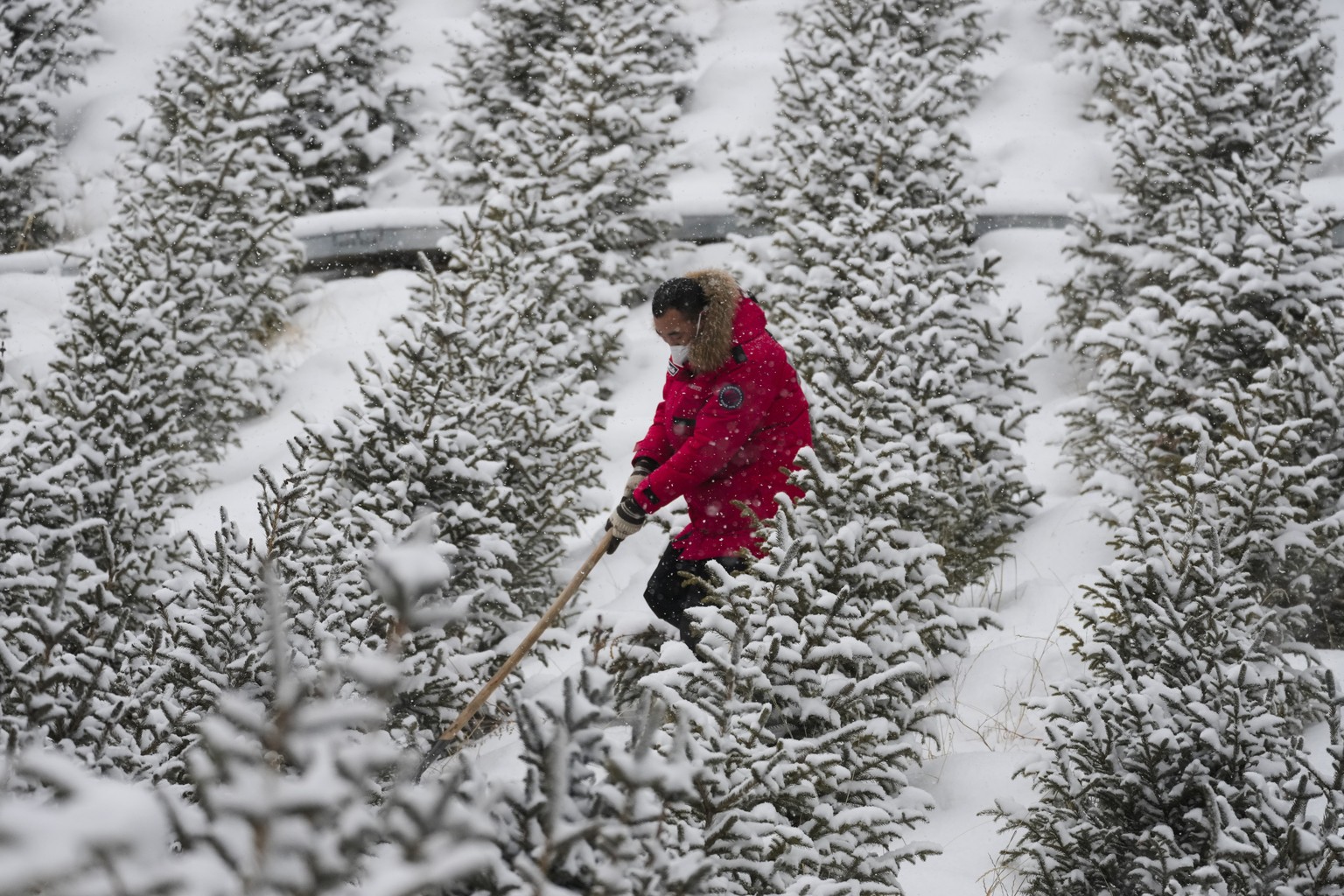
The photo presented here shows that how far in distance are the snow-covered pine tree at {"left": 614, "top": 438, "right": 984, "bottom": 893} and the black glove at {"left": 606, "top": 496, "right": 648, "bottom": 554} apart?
32.1 inches

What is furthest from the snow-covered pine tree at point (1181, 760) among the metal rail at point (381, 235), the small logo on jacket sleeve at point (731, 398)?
the metal rail at point (381, 235)

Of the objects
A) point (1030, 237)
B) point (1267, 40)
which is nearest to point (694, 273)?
point (1267, 40)

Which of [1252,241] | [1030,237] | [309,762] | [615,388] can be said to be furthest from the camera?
[1030,237]

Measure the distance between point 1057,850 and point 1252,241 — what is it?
394cm

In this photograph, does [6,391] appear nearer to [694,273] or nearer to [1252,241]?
[694,273]

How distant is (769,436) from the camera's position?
3947mm

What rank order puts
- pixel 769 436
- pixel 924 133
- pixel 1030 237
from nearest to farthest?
1. pixel 769 436
2. pixel 924 133
3. pixel 1030 237

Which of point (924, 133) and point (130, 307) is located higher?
point (924, 133)

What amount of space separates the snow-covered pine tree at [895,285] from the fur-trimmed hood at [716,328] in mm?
510

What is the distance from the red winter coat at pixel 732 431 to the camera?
3832 millimetres

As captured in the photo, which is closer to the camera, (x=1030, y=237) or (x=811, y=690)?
(x=811, y=690)

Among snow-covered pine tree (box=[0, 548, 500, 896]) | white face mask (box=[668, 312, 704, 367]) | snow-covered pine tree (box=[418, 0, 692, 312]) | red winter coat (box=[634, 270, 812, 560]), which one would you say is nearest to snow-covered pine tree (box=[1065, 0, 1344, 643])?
red winter coat (box=[634, 270, 812, 560])

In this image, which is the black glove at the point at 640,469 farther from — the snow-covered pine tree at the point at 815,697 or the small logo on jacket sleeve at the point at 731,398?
the snow-covered pine tree at the point at 815,697

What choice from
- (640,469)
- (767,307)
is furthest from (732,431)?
(767,307)
